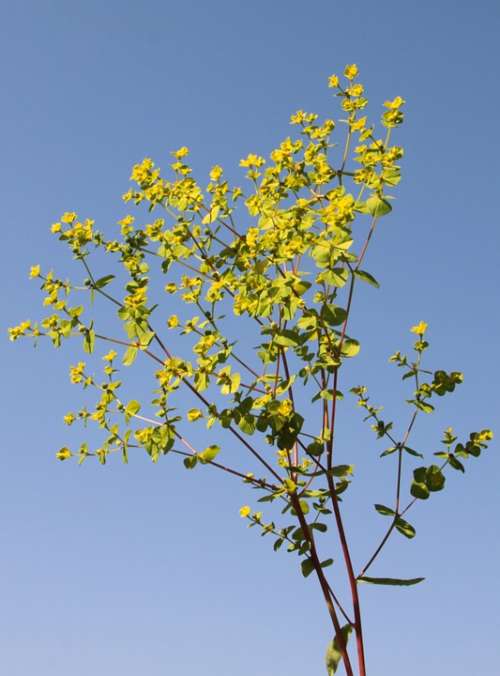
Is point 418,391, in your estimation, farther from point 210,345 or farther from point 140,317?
point 140,317

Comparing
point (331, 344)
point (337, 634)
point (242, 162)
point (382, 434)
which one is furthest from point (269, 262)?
point (337, 634)

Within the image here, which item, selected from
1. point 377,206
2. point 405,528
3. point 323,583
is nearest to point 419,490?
point 405,528

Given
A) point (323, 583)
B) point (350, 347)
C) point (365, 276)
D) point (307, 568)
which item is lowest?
point (323, 583)

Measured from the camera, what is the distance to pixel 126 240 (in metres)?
5.39

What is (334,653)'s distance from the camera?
471cm

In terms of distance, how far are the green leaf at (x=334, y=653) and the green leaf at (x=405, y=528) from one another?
647 millimetres

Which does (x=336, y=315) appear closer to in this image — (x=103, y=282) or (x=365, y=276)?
(x=365, y=276)

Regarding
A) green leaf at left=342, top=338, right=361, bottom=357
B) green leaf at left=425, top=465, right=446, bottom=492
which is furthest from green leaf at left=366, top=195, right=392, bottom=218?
green leaf at left=425, top=465, right=446, bottom=492

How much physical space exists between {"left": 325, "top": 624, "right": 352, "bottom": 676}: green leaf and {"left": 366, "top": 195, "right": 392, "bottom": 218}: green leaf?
2.53 metres

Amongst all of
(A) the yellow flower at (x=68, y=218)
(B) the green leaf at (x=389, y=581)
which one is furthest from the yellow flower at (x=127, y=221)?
(B) the green leaf at (x=389, y=581)

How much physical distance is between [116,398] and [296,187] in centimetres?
187

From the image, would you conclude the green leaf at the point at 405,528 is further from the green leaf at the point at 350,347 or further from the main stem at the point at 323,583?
the green leaf at the point at 350,347

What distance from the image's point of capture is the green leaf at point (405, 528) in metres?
4.81

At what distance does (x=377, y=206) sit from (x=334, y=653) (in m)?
Result: 2.74
